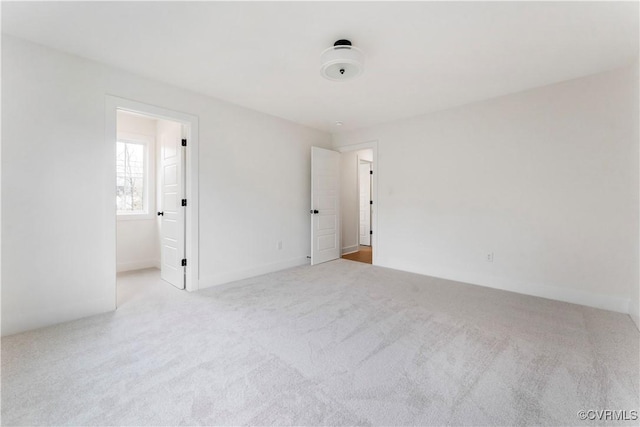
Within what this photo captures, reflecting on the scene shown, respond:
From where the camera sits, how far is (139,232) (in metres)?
4.43

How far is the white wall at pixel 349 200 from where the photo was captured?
5.78 metres

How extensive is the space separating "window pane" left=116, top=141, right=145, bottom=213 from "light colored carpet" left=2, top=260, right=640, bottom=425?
7.01ft

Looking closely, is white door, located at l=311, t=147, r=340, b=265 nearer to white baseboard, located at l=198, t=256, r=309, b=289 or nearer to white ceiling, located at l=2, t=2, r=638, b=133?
white baseboard, located at l=198, t=256, r=309, b=289

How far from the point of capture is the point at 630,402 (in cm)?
146

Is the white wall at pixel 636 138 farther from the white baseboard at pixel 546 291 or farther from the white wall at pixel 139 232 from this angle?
the white wall at pixel 139 232

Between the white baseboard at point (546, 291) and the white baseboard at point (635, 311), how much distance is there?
0.20 feet

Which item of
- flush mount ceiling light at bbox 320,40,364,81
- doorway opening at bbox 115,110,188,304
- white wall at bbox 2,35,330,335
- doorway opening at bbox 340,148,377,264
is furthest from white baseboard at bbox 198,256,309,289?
flush mount ceiling light at bbox 320,40,364,81

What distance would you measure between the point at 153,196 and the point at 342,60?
4006 millimetres

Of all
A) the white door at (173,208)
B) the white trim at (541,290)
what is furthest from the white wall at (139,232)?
the white trim at (541,290)

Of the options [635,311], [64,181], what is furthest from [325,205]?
[635,311]

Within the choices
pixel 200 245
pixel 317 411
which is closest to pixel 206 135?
pixel 200 245

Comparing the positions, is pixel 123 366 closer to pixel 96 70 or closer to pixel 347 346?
pixel 347 346

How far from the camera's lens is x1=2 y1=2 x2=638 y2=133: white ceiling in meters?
1.88

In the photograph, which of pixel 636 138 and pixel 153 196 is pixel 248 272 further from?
pixel 636 138
